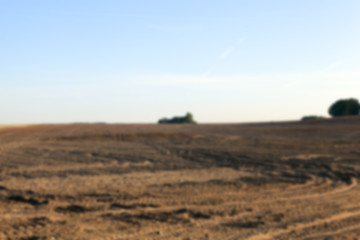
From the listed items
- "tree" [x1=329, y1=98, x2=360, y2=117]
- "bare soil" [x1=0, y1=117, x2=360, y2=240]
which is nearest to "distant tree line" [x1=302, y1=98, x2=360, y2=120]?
"tree" [x1=329, y1=98, x2=360, y2=117]

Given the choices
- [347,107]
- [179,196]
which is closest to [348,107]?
[347,107]

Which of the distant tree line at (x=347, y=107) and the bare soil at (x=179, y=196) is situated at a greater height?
the distant tree line at (x=347, y=107)

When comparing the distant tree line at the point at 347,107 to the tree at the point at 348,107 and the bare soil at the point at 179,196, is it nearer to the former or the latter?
the tree at the point at 348,107

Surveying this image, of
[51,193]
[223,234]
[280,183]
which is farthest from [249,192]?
[51,193]

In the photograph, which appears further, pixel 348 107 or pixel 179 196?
pixel 348 107

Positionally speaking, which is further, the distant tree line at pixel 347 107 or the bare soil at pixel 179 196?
the distant tree line at pixel 347 107

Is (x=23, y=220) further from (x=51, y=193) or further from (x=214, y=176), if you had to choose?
(x=214, y=176)

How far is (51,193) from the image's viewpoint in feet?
33.3

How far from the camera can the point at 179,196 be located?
32.8 feet

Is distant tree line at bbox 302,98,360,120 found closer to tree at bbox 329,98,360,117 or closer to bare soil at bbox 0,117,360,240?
tree at bbox 329,98,360,117

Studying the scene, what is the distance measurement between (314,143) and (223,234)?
18.5 m

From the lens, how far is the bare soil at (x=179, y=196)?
23.4 ft

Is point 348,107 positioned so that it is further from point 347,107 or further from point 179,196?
point 179,196

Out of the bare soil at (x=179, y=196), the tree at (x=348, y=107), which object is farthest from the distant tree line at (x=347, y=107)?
the bare soil at (x=179, y=196)
